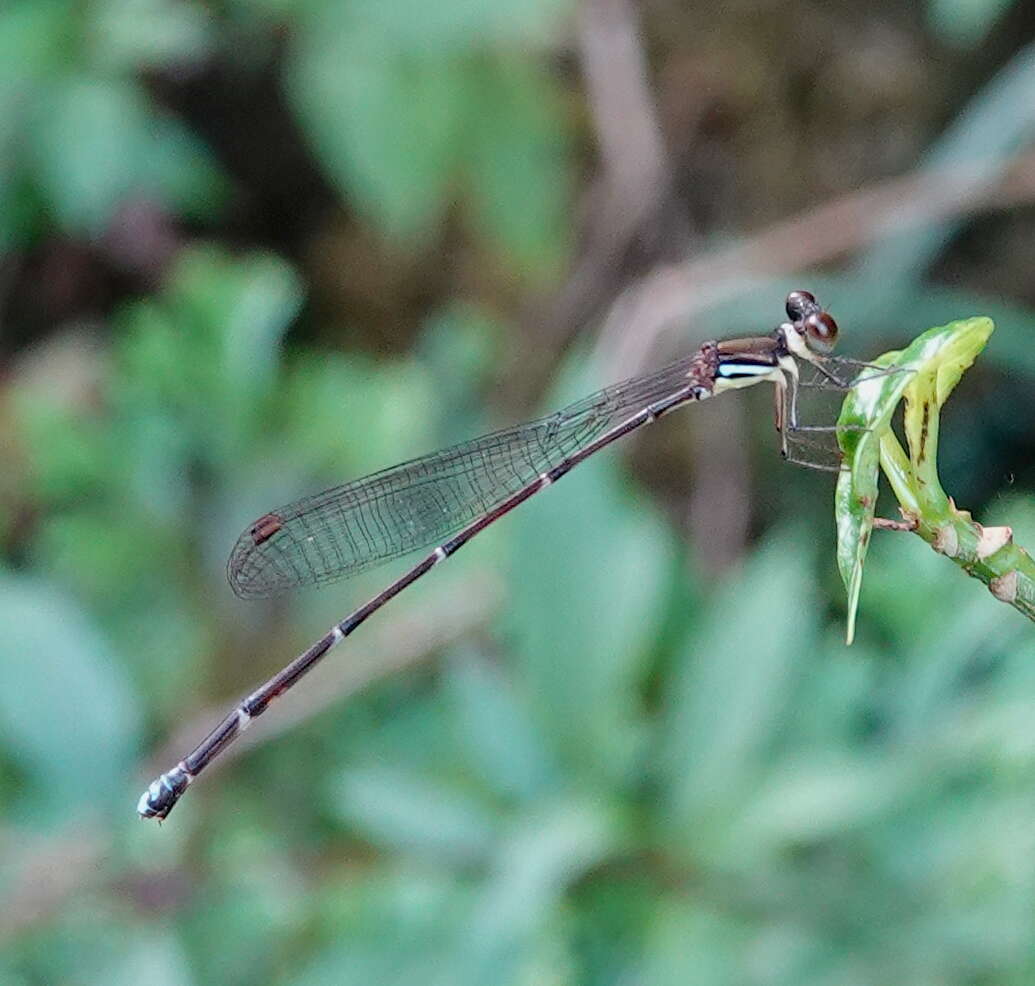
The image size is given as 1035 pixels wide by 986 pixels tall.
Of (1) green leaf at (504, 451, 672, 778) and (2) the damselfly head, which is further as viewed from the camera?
(1) green leaf at (504, 451, 672, 778)

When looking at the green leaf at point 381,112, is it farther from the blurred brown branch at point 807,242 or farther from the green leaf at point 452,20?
Answer: the blurred brown branch at point 807,242

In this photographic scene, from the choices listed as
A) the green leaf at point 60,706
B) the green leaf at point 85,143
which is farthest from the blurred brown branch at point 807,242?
the green leaf at point 85,143

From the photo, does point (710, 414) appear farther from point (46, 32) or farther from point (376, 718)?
point (46, 32)

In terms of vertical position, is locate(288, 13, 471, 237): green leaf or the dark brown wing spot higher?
locate(288, 13, 471, 237): green leaf

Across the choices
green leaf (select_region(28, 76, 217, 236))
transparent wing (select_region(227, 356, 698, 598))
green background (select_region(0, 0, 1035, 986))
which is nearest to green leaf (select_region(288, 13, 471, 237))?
green background (select_region(0, 0, 1035, 986))

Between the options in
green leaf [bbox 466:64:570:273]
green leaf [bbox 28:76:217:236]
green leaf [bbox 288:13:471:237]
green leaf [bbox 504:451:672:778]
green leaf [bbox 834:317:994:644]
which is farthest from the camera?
green leaf [bbox 466:64:570:273]

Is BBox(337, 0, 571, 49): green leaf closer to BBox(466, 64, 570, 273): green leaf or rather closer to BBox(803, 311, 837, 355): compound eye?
BBox(466, 64, 570, 273): green leaf

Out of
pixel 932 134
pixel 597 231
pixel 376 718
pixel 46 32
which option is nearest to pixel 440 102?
→ pixel 597 231
